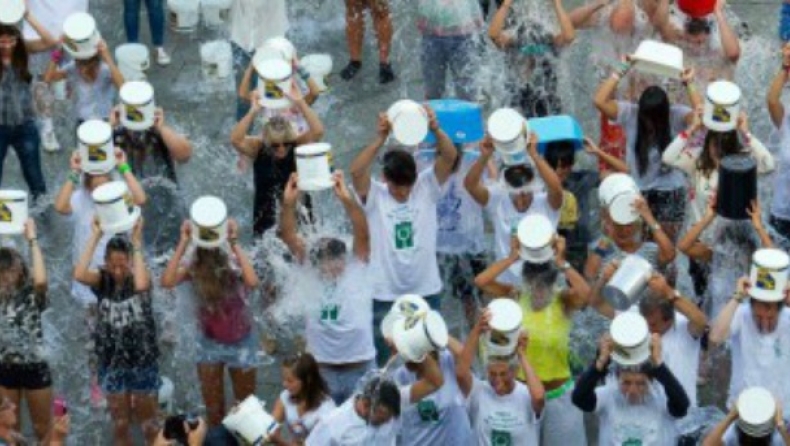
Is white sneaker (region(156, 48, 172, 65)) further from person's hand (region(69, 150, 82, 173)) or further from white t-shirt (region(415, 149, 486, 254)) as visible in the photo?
white t-shirt (region(415, 149, 486, 254))

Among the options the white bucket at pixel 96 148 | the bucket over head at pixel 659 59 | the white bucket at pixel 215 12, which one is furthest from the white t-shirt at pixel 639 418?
the white bucket at pixel 215 12

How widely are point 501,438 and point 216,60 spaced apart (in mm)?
5454

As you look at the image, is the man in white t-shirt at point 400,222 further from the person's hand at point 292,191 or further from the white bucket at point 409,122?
the person's hand at point 292,191

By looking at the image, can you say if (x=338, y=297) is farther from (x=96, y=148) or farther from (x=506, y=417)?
(x=96, y=148)

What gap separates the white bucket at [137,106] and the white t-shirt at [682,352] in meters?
3.43

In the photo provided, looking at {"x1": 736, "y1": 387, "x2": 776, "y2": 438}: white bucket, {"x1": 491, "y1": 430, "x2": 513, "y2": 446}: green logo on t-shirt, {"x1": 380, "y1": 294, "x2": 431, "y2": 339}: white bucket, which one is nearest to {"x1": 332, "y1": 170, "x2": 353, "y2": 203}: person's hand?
{"x1": 380, "y1": 294, "x2": 431, "y2": 339}: white bucket

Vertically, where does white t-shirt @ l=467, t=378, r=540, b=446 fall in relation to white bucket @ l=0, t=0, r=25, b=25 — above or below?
below

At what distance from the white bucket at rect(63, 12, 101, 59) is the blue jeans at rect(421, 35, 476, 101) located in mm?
2474

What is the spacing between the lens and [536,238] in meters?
10.8

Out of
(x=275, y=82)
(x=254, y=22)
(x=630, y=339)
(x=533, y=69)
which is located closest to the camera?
(x=630, y=339)

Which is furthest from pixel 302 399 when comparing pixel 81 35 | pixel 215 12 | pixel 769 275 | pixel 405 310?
pixel 215 12

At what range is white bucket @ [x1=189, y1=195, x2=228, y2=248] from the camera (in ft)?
36.1

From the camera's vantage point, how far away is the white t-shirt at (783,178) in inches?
473

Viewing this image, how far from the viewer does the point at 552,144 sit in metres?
11.9
